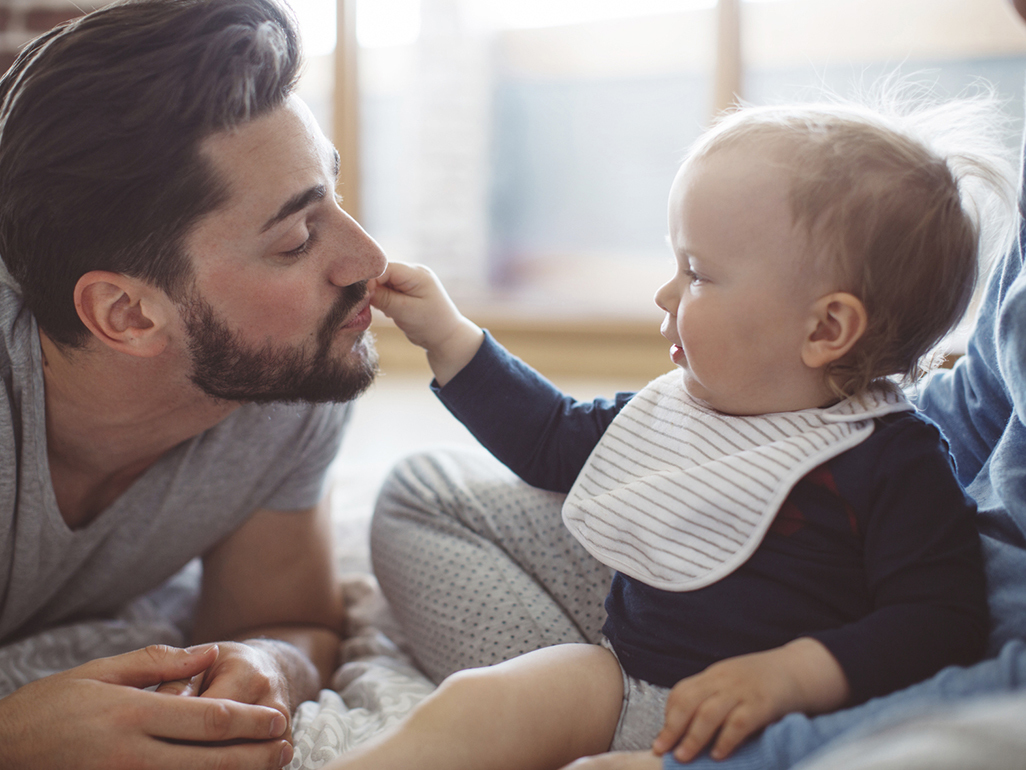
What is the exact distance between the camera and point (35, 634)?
1.17m

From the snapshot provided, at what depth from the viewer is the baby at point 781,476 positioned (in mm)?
707

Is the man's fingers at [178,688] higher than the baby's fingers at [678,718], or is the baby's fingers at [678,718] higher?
the baby's fingers at [678,718]

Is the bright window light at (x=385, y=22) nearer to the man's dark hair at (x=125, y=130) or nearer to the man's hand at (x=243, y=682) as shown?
the man's dark hair at (x=125, y=130)

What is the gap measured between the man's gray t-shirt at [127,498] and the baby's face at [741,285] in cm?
62

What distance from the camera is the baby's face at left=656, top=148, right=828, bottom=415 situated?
0.80 meters

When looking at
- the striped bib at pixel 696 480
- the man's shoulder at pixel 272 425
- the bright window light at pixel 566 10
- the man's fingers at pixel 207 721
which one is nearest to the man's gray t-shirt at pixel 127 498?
the man's shoulder at pixel 272 425

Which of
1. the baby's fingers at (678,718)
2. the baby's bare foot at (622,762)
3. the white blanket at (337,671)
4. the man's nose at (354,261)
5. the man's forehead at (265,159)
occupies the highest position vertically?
the man's forehead at (265,159)

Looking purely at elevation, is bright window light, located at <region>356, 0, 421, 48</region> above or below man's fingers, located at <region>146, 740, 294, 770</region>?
above

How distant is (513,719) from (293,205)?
0.62 metres

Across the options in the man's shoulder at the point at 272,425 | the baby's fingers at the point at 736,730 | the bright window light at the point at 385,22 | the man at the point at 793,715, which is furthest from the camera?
the bright window light at the point at 385,22

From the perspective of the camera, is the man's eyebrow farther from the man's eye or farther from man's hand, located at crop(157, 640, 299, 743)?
man's hand, located at crop(157, 640, 299, 743)

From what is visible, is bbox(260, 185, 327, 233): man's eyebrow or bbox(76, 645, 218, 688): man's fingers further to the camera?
bbox(260, 185, 327, 233): man's eyebrow

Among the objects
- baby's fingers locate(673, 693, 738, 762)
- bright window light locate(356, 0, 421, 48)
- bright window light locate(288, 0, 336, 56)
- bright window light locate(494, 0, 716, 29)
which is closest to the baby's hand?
baby's fingers locate(673, 693, 738, 762)

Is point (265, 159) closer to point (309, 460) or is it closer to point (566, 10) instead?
point (309, 460)
